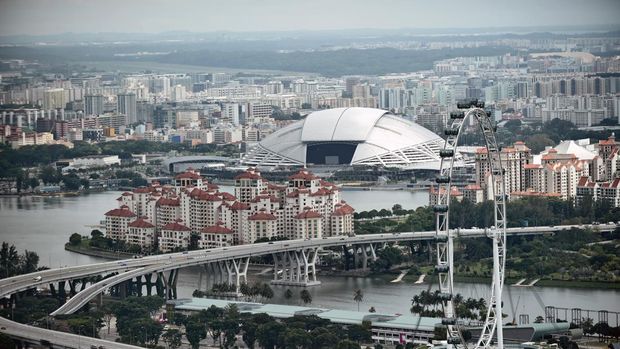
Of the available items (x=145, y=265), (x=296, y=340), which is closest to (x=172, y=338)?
(x=296, y=340)

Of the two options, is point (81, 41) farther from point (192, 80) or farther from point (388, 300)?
point (388, 300)

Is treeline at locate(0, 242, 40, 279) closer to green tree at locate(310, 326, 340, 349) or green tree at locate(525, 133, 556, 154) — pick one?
green tree at locate(310, 326, 340, 349)

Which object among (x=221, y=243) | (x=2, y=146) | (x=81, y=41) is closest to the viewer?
(x=221, y=243)

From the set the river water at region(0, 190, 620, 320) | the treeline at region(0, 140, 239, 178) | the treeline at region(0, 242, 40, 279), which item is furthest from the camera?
the treeline at region(0, 140, 239, 178)

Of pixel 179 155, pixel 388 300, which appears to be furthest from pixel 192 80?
pixel 388 300

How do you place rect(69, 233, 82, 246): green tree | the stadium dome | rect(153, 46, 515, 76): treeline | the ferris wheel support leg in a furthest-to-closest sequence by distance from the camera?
rect(153, 46, 515, 76): treeline
the stadium dome
rect(69, 233, 82, 246): green tree
the ferris wheel support leg

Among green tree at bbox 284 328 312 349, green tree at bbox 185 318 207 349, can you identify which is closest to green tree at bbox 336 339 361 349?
green tree at bbox 284 328 312 349
